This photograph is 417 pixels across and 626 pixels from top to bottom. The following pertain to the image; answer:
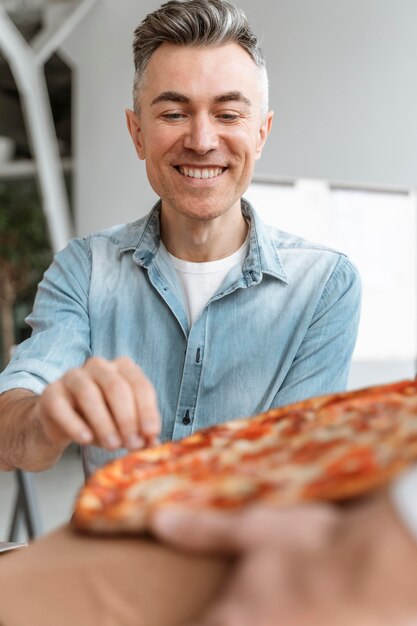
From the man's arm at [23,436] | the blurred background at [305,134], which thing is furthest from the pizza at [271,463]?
the blurred background at [305,134]

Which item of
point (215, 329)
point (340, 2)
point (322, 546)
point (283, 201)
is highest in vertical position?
point (340, 2)

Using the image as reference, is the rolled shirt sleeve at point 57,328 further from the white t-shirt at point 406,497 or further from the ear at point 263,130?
the white t-shirt at point 406,497

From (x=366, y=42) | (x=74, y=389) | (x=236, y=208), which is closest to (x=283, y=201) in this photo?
(x=366, y=42)

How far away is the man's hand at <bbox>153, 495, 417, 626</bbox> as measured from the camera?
1.45 feet

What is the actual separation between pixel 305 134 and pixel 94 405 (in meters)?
4.18

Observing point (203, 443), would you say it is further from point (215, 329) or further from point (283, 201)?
point (283, 201)

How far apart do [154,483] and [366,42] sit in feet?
14.5

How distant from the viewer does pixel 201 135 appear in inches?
48.6

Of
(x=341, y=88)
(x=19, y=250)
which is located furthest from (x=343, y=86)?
(x=19, y=250)

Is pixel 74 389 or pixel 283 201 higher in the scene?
pixel 74 389

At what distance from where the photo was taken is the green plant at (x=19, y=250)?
243 inches

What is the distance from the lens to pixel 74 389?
0.70 metres

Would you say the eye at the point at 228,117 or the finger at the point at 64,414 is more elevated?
the eye at the point at 228,117

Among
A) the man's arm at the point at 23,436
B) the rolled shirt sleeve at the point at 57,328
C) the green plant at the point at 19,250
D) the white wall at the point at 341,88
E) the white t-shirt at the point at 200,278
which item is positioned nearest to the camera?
the man's arm at the point at 23,436
